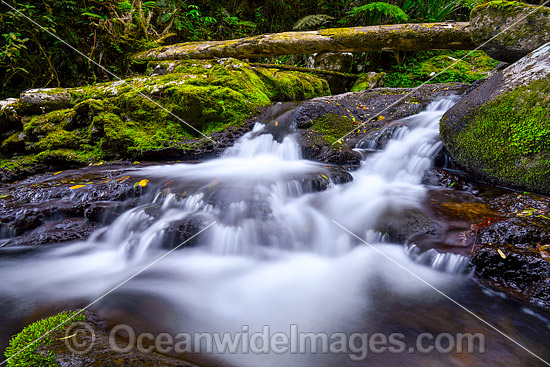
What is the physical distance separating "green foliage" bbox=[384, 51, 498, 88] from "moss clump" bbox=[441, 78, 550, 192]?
19.1 ft

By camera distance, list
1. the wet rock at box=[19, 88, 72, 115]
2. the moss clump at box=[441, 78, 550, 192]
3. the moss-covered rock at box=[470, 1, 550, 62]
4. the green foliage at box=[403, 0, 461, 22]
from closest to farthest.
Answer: the moss clump at box=[441, 78, 550, 192] < the moss-covered rock at box=[470, 1, 550, 62] < the wet rock at box=[19, 88, 72, 115] < the green foliage at box=[403, 0, 461, 22]

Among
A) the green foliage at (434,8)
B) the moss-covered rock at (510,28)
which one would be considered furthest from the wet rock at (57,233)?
the green foliage at (434,8)

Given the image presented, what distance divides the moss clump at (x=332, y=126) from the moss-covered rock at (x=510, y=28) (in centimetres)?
220

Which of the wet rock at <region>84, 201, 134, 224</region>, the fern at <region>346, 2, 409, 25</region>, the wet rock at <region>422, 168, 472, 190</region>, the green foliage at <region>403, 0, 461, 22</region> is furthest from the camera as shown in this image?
the green foliage at <region>403, 0, 461, 22</region>

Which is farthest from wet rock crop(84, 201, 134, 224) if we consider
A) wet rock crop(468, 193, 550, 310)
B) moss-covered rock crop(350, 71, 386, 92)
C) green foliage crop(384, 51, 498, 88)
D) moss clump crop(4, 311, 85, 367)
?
green foliage crop(384, 51, 498, 88)

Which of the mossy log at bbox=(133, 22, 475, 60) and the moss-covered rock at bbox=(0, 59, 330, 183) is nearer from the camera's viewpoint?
the moss-covered rock at bbox=(0, 59, 330, 183)

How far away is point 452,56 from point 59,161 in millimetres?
12321

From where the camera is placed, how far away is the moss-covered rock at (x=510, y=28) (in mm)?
3184

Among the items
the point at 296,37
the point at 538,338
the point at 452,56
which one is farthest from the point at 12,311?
the point at 452,56

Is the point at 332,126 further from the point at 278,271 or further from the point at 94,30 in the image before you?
the point at 94,30

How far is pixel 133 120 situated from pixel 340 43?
5.06 meters

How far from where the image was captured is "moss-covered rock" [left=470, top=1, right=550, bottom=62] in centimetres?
318

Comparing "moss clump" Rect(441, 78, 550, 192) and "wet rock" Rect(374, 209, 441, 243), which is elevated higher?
"moss clump" Rect(441, 78, 550, 192)

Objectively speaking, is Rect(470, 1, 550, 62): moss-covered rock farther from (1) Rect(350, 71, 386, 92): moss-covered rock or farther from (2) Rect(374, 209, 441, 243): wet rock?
(1) Rect(350, 71, 386, 92): moss-covered rock
